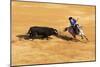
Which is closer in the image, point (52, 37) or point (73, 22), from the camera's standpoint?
point (52, 37)

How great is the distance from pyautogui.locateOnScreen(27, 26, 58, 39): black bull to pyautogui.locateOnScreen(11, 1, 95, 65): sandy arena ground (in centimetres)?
4

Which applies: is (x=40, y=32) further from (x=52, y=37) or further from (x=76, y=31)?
(x=76, y=31)

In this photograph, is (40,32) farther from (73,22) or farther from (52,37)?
(73,22)

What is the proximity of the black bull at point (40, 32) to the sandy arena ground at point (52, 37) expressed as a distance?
0.04 m

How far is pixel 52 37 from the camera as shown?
252cm

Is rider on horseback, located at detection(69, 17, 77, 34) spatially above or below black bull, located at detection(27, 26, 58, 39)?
above

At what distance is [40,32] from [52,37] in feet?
0.52

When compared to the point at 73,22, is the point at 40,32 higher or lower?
lower

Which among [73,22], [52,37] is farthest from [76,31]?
[52,37]

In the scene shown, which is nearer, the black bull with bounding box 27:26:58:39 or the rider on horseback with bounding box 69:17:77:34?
the black bull with bounding box 27:26:58:39

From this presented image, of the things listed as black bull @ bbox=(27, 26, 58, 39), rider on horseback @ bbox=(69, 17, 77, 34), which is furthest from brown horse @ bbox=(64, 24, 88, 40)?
black bull @ bbox=(27, 26, 58, 39)

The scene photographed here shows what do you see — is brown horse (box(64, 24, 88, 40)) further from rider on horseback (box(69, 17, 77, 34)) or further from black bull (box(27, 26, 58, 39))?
black bull (box(27, 26, 58, 39))

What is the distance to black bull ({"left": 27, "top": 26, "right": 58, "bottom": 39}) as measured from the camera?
95.4 inches

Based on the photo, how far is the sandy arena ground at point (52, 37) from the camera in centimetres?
236
